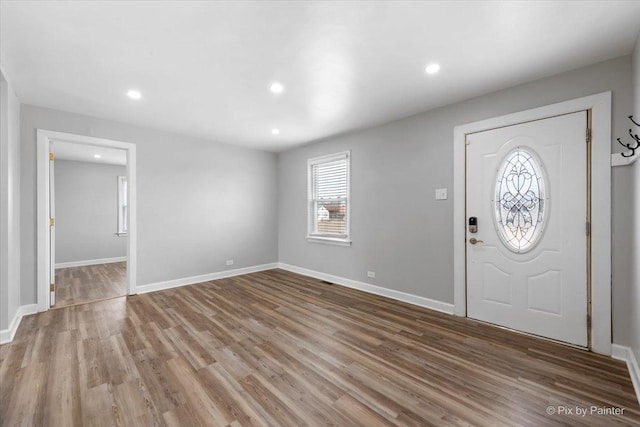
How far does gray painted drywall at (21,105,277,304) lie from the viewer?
3.37 m

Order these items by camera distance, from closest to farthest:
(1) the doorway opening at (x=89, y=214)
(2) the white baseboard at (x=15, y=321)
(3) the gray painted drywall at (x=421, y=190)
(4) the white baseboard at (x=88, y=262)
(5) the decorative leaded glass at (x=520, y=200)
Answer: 1. (3) the gray painted drywall at (x=421, y=190)
2. (2) the white baseboard at (x=15, y=321)
3. (5) the decorative leaded glass at (x=520, y=200)
4. (1) the doorway opening at (x=89, y=214)
5. (4) the white baseboard at (x=88, y=262)

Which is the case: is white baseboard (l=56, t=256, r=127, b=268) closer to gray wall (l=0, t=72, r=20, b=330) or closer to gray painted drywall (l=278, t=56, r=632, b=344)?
gray wall (l=0, t=72, r=20, b=330)

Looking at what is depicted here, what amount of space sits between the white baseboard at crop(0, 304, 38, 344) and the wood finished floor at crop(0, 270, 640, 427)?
0.07 metres

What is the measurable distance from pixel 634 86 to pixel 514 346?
2.44m

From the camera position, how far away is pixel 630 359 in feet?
7.09

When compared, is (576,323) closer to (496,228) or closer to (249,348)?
(496,228)

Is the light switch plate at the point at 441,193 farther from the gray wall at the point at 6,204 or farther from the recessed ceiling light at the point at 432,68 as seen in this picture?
the gray wall at the point at 6,204

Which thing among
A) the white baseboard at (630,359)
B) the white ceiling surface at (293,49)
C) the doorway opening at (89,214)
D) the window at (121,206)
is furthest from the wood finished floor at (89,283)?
the white baseboard at (630,359)

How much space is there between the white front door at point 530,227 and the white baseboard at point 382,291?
34 cm

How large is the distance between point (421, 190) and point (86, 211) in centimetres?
768

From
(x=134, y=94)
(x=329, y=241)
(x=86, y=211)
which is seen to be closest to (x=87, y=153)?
(x=86, y=211)

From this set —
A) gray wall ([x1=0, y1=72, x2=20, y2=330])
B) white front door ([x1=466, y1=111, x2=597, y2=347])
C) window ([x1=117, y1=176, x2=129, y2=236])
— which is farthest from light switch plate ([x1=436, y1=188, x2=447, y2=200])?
window ([x1=117, y1=176, x2=129, y2=236])

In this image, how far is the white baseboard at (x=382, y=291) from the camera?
3.40 meters

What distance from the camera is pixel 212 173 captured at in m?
4.98
